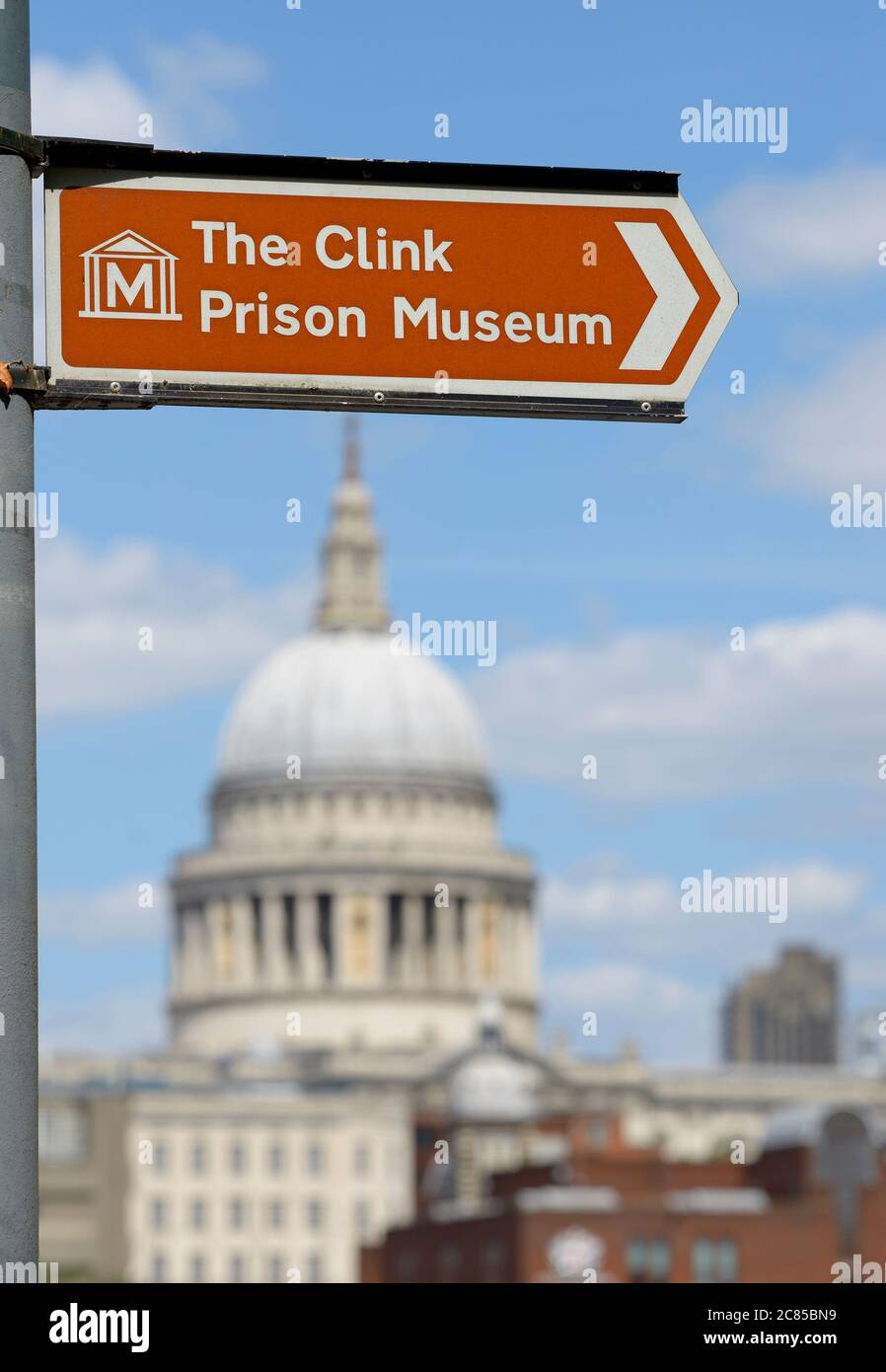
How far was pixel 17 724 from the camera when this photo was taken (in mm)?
6250

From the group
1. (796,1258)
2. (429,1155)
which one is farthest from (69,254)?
(429,1155)

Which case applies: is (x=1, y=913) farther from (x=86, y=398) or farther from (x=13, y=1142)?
(x=86, y=398)

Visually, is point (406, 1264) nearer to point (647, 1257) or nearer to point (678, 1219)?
point (647, 1257)

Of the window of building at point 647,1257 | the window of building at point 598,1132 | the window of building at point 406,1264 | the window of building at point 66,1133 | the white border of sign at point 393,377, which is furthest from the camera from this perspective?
the window of building at point 66,1133

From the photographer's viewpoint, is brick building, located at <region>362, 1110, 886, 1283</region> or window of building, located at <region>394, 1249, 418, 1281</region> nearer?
brick building, located at <region>362, 1110, 886, 1283</region>

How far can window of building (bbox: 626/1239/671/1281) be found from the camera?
11888 centimetres

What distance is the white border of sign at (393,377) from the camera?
6.75 m

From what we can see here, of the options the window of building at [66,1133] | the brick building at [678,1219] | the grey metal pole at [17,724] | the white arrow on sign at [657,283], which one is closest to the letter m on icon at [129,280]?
the grey metal pole at [17,724]

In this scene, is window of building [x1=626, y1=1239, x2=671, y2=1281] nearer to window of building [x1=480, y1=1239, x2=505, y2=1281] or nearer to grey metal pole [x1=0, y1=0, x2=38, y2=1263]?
window of building [x1=480, y1=1239, x2=505, y2=1281]

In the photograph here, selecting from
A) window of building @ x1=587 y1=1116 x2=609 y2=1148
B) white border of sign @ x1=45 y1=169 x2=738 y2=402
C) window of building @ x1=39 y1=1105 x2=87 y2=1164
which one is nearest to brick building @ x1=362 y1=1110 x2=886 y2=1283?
window of building @ x1=587 y1=1116 x2=609 y2=1148

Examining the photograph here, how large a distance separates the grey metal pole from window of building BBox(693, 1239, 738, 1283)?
365 feet


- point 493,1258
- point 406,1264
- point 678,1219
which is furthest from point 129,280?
point 406,1264

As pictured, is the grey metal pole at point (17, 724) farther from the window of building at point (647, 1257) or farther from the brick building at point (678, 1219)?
the window of building at point (647, 1257)
